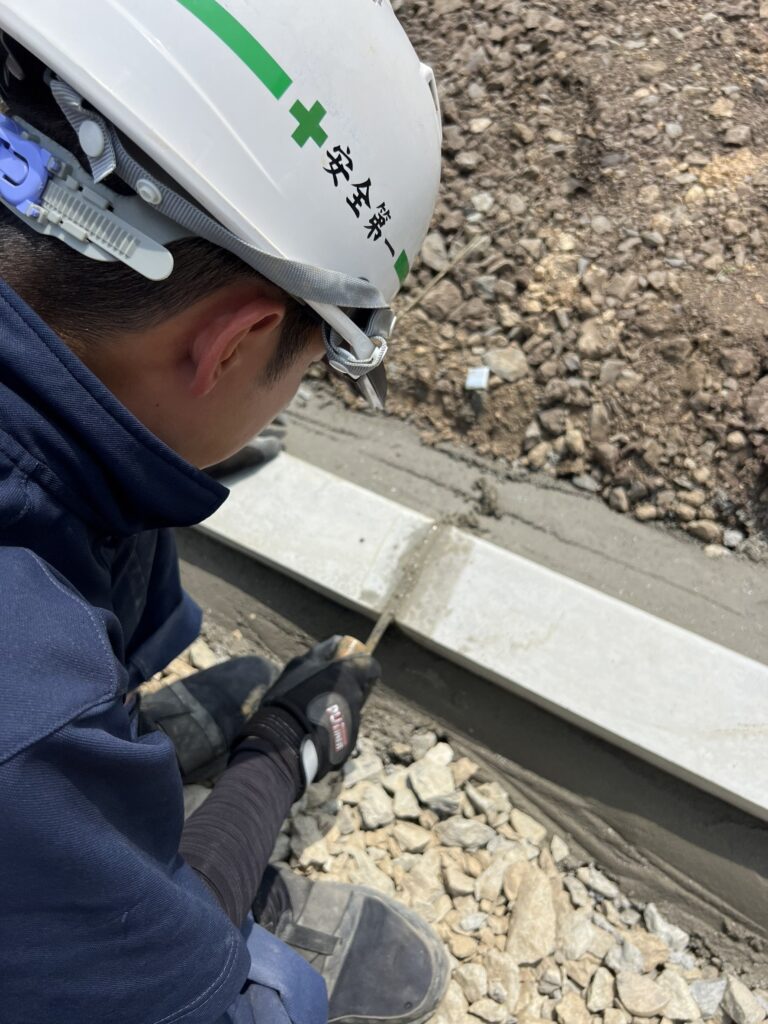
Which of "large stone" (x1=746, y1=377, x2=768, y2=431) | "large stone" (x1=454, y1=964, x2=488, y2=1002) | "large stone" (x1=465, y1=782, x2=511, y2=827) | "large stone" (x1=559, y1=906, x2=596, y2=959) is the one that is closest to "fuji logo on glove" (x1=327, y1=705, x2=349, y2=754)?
"large stone" (x1=465, y1=782, x2=511, y2=827)

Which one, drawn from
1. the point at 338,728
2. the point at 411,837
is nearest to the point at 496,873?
the point at 411,837

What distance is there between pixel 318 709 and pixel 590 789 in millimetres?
867

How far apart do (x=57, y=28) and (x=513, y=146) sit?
2461 millimetres

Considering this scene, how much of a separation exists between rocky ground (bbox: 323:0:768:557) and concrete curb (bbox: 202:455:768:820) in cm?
45

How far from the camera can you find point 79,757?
1.08 m

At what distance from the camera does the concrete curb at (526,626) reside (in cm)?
224

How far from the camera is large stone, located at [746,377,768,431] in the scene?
8.39ft

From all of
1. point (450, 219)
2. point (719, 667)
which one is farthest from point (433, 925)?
point (450, 219)

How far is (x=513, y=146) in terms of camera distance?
10.4ft

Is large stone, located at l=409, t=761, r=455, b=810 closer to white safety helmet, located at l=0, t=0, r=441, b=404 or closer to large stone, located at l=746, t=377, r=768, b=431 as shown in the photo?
large stone, located at l=746, t=377, r=768, b=431

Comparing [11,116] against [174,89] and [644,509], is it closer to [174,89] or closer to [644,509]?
[174,89]

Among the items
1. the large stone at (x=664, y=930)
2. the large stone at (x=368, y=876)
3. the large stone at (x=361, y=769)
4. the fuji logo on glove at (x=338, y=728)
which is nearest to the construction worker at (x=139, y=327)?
the fuji logo on glove at (x=338, y=728)

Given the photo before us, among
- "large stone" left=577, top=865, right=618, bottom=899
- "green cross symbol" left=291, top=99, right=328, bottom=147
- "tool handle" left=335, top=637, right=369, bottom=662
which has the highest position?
"green cross symbol" left=291, top=99, right=328, bottom=147

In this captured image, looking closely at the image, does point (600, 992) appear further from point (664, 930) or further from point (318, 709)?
point (318, 709)
